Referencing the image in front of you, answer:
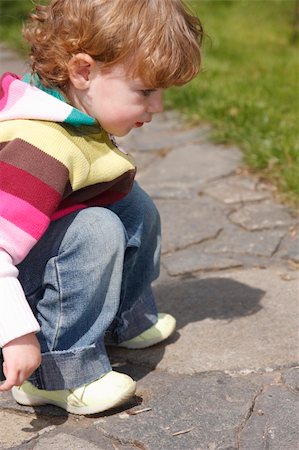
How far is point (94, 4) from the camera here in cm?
213

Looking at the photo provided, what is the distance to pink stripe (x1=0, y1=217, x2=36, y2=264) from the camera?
194 centimetres

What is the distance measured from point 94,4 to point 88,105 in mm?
248

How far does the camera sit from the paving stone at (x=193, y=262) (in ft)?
9.80

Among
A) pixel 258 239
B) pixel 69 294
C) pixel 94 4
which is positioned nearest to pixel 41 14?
pixel 94 4

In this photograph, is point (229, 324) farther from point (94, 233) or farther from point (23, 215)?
point (23, 215)

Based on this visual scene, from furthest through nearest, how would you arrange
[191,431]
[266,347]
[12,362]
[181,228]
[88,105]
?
1. [181,228]
2. [266,347]
3. [88,105]
4. [191,431]
5. [12,362]

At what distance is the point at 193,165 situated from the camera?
13.1 ft

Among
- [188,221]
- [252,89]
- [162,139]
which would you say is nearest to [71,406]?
[188,221]

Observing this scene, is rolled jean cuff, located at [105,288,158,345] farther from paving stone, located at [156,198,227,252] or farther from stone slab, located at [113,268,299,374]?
paving stone, located at [156,198,227,252]

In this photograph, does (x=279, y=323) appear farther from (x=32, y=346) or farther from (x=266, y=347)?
(x=32, y=346)

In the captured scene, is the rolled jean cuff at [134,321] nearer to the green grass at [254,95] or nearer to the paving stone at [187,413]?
the paving stone at [187,413]

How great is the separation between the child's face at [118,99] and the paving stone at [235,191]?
1.40m

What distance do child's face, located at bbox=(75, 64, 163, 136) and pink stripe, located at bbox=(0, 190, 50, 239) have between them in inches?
14.2

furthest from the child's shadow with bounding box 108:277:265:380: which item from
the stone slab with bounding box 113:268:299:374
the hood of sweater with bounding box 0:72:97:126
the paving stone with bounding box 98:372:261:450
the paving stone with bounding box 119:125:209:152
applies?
the paving stone with bounding box 119:125:209:152
